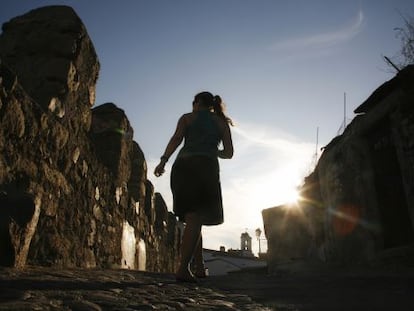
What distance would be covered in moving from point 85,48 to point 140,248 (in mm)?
3733

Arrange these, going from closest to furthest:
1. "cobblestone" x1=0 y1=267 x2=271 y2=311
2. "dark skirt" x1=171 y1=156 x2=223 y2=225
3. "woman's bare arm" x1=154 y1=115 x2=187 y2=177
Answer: "cobblestone" x1=0 y1=267 x2=271 y2=311, "dark skirt" x1=171 y1=156 x2=223 y2=225, "woman's bare arm" x1=154 y1=115 x2=187 y2=177

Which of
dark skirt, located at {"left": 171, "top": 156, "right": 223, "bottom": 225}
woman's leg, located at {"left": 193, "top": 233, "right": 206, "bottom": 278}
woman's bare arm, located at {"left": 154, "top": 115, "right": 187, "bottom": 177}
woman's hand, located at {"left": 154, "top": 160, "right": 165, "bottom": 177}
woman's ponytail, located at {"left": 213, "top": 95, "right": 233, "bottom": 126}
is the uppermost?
woman's ponytail, located at {"left": 213, "top": 95, "right": 233, "bottom": 126}

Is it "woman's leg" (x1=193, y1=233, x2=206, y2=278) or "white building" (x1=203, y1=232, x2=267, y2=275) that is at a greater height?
"white building" (x1=203, y1=232, x2=267, y2=275)

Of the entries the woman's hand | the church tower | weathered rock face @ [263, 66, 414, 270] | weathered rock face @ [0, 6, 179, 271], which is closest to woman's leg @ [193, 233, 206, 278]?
the woman's hand

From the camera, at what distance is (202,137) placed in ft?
9.78

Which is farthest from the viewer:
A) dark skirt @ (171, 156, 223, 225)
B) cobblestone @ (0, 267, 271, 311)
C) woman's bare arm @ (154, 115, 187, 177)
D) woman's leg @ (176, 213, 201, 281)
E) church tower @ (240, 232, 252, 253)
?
church tower @ (240, 232, 252, 253)

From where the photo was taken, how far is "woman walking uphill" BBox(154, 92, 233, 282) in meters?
2.77

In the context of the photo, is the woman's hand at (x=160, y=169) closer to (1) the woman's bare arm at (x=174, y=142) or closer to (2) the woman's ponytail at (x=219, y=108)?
(1) the woman's bare arm at (x=174, y=142)

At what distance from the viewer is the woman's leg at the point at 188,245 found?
8.84ft

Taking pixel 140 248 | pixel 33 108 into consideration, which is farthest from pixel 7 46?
pixel 140 248

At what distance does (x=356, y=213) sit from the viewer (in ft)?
18.0

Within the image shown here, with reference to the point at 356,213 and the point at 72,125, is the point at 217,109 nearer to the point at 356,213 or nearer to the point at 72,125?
the point at 72,125

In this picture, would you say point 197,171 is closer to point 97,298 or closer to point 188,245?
point 188,245

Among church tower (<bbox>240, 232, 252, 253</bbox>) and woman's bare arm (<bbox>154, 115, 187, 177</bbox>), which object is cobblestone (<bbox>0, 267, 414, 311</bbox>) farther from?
church tower (<bbox>240, 232, 252, 253</bbox>)
